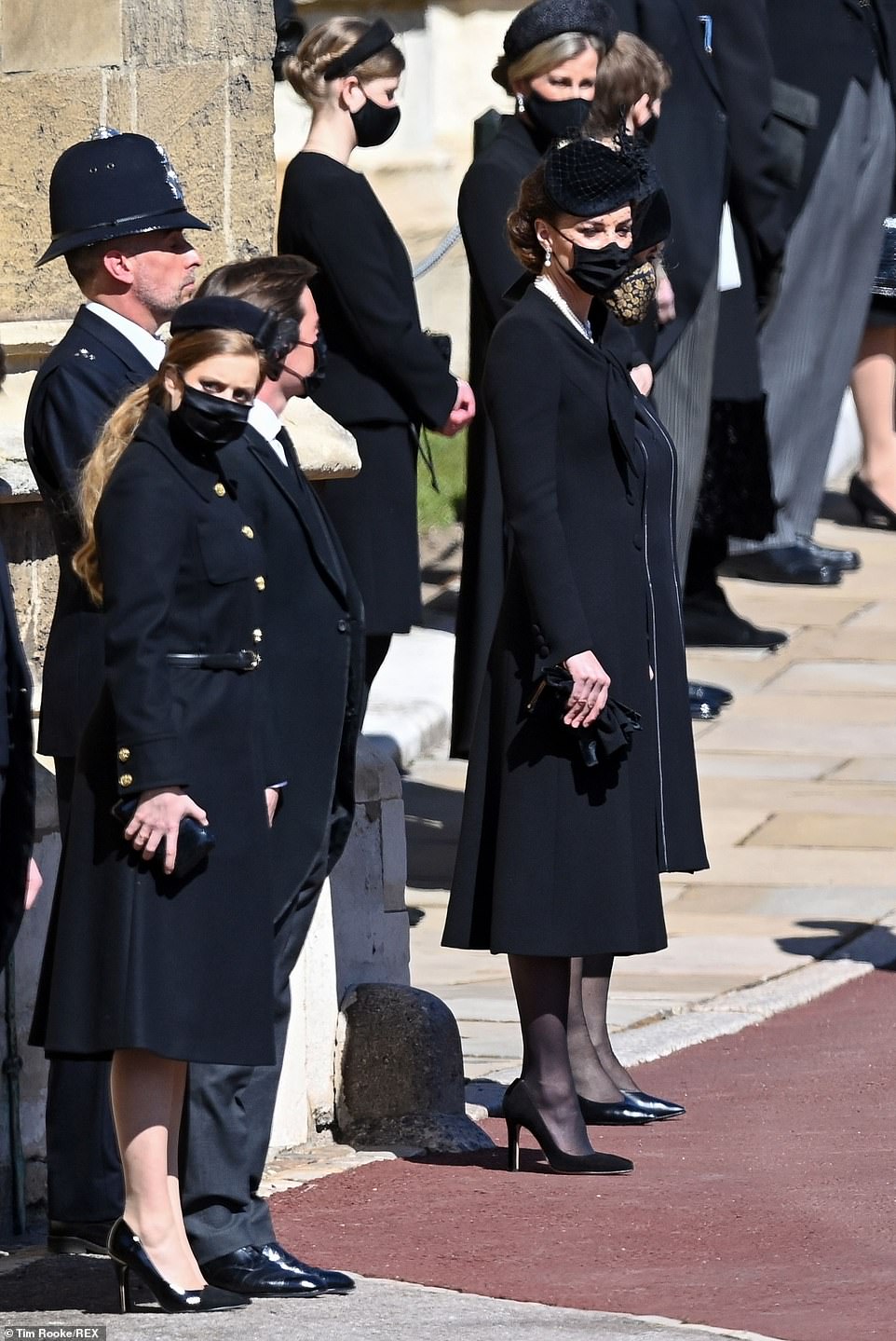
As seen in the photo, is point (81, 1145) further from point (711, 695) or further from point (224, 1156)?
point (711, 695)

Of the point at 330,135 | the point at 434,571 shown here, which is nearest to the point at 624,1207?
the point at 330,135

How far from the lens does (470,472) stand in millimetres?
7402

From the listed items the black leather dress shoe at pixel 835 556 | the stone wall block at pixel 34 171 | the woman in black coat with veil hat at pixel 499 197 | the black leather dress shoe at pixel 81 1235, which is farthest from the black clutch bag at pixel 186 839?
the black leather dress shoe at pixel 835 556

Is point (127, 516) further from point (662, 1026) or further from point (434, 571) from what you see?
point (434, 571)

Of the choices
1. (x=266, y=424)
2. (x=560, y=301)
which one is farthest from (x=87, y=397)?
(x=560, y=301)

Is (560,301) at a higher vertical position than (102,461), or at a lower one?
higher

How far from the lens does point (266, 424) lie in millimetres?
4543

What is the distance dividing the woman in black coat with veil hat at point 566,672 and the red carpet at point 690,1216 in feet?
0.66

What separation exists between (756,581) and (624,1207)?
266 inches

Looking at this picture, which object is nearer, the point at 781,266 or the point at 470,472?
the point at 470,472

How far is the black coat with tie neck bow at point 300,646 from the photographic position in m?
4.43

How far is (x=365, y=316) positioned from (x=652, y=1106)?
206 centimetres

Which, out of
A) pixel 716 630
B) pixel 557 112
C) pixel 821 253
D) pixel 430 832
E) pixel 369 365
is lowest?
pixel 430 832

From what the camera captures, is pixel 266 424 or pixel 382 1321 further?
pixel 266 424
